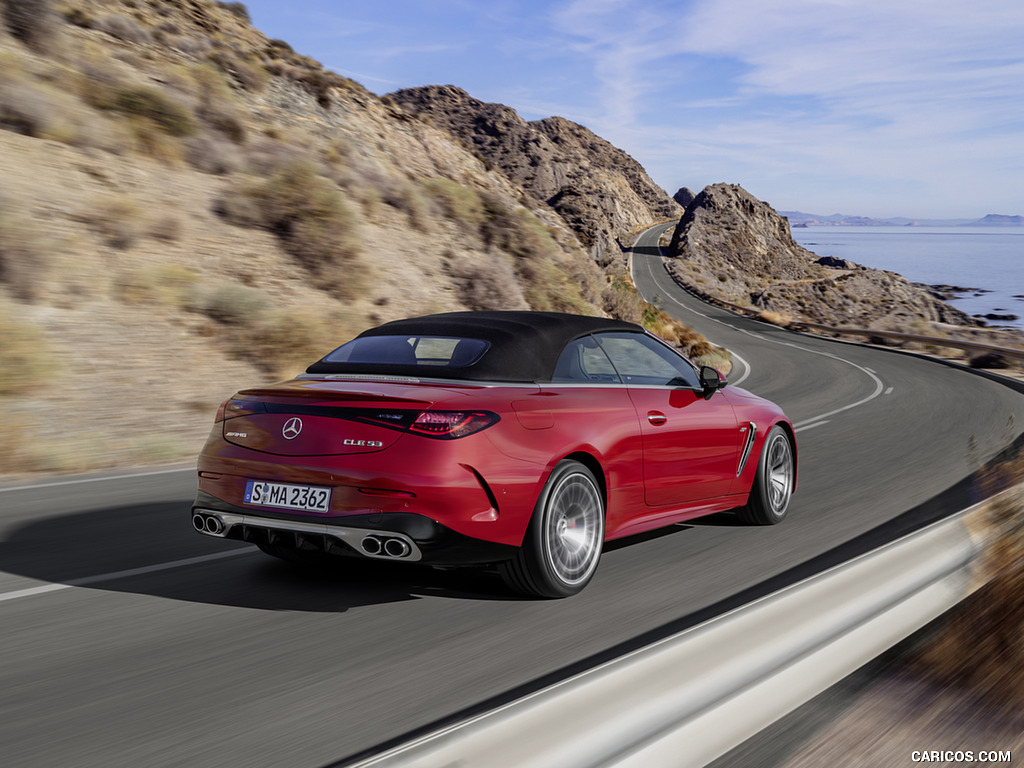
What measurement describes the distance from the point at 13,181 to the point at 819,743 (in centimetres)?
1581

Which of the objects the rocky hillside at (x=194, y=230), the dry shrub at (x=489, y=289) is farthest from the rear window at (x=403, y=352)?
the dry shrub at (x=489, y=289)

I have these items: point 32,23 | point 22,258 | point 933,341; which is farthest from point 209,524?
point 933,341

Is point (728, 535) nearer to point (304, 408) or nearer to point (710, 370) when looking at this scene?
point (710, 370)

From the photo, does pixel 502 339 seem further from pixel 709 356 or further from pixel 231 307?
pixel 709 356

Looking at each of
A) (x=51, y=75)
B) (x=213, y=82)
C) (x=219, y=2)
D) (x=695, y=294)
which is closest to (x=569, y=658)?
(x=51, y=75)

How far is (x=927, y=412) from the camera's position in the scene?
1612 centimetres

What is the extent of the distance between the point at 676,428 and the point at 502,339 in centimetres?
141

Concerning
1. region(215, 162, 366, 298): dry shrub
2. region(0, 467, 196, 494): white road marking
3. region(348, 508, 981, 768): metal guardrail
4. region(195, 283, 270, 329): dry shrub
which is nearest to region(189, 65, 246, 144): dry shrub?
region(215, 162, 366, 298): dry shrub

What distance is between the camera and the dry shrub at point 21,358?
1012 centimetres

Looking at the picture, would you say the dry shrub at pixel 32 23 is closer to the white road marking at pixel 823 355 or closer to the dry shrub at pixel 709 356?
the dry shrub at pixel 709 356

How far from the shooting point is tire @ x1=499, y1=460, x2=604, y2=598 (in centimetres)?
491

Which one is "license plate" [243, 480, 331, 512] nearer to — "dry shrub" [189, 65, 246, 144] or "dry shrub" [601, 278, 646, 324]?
"dry shrub" [189, 65, 246, 144]

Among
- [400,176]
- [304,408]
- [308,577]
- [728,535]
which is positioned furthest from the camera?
[400,176]

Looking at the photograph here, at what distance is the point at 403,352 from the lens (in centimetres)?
551
